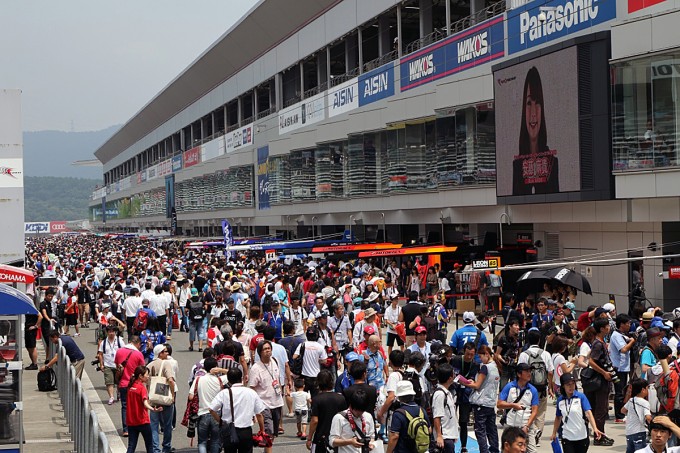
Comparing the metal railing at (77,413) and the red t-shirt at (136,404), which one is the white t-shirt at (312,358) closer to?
the red t-shirt at (136,404)

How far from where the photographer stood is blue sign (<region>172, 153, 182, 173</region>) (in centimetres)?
8331

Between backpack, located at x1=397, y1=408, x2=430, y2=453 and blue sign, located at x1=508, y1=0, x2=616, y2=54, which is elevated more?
blue sign, located at x1=508, y1=0, x2=616, y2=54

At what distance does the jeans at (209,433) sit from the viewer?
1059cm

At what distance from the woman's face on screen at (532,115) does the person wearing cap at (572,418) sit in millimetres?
15836

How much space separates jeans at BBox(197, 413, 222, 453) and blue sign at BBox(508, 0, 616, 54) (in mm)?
15934

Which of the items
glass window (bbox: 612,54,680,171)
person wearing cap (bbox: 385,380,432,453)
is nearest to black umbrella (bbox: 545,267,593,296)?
glass window (bbox: 612,54,680,171)

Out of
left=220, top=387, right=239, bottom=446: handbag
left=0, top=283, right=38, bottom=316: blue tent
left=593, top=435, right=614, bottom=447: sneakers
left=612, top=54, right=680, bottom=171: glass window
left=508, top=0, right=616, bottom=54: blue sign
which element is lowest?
left=593, top=435, right=614, bottom=447: sneakers

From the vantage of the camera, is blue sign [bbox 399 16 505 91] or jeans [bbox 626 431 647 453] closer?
jeans [bbox 626 431 647 453]

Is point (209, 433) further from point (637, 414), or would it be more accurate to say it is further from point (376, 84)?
point (376, 84)

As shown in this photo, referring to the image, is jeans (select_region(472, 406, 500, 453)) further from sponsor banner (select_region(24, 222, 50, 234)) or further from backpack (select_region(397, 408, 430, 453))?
sponsor banner (select_region(24, 222, 50, 234))

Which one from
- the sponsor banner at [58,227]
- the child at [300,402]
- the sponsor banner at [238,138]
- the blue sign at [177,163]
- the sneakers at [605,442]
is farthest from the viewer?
the sponsor banner at [58,227]

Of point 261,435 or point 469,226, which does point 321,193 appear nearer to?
point 469,226

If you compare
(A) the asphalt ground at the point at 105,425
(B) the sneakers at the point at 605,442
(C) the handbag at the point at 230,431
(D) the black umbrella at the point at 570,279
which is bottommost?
(A) the asphalt ground at the point at 105,425

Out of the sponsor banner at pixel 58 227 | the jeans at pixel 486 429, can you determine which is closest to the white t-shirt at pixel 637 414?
the jeans at pixel 486 429
